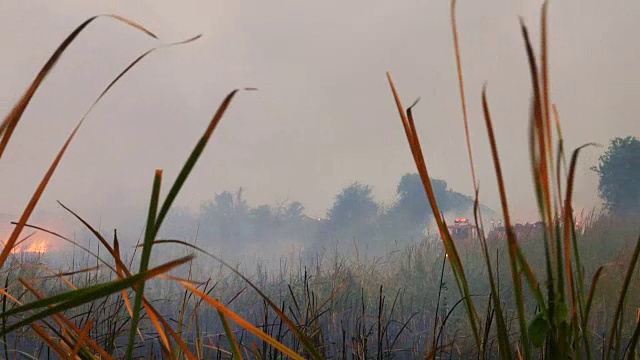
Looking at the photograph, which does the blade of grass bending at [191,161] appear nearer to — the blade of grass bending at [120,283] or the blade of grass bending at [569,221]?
the blade of grass bending at [120,283]

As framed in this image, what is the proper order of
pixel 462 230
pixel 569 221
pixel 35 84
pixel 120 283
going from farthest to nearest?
1. pixel 462 230
2. pixel 569 221
3. pixel 35 84
4. pixel 120 283

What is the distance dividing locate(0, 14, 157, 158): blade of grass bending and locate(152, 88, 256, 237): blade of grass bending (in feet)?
0.36

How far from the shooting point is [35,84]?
67 cm

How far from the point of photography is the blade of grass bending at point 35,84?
2.12 ft

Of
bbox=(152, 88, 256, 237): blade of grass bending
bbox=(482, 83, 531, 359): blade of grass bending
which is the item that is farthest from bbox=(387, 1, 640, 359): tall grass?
bbox=(152, 88, 256, 237): blade of grass bending

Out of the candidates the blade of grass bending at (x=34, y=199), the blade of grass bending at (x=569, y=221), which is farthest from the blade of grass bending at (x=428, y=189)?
the blade of grass bending at (x=34, y=199)

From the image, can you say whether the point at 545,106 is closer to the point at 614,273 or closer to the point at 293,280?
the point at 293,280

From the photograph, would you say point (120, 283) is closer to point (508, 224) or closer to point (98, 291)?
point (98, 291)

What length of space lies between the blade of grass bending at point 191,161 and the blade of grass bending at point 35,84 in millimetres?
111

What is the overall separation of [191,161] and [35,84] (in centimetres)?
22

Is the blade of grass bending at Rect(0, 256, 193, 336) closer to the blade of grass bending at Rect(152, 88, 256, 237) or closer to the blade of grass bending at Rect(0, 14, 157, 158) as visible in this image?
the blade of grass bending at Rect(152, 88, 256, 237)

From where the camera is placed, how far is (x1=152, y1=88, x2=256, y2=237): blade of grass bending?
568mm

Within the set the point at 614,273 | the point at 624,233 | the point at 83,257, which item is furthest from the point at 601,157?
the point at 83,257

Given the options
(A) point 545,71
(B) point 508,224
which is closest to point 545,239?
(B) point 508,224
